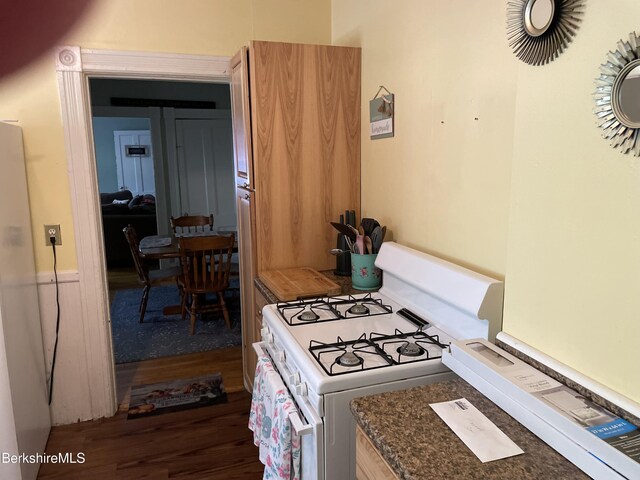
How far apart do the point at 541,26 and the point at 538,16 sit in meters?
0.04

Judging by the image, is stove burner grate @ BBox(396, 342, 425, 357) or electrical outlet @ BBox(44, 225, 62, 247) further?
electrical outlet @ BBox(44, 225, 62, 247)

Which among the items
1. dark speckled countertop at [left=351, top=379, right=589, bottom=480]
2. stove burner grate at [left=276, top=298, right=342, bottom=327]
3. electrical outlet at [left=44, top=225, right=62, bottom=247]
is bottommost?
dark speckled countertop at [left=351, top=379, right=589, bottom=480]

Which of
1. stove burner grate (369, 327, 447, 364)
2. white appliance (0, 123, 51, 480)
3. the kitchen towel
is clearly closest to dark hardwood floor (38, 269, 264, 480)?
white appliance (0, 123, 51, 480)

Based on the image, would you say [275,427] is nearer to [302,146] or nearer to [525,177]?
[525,177]

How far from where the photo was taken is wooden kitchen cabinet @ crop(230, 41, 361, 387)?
7.76ft

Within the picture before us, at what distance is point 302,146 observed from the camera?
8.02 feet

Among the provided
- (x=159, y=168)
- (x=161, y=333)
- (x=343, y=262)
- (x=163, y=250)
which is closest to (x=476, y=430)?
(x=343, y=262)

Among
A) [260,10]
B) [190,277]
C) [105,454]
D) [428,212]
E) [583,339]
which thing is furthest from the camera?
[190,277]

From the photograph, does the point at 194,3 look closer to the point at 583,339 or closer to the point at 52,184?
the point at 52,184

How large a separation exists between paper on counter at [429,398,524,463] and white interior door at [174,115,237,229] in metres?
5.43

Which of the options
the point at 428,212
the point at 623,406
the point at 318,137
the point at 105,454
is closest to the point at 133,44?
the point at 318,137

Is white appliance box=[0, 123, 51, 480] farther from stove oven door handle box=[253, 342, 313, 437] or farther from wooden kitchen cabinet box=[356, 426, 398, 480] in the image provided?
wooden kitchen cabinet box=[356, 426, 398, 480]

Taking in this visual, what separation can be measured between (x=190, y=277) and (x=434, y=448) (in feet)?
10.2

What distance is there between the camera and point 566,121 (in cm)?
107
